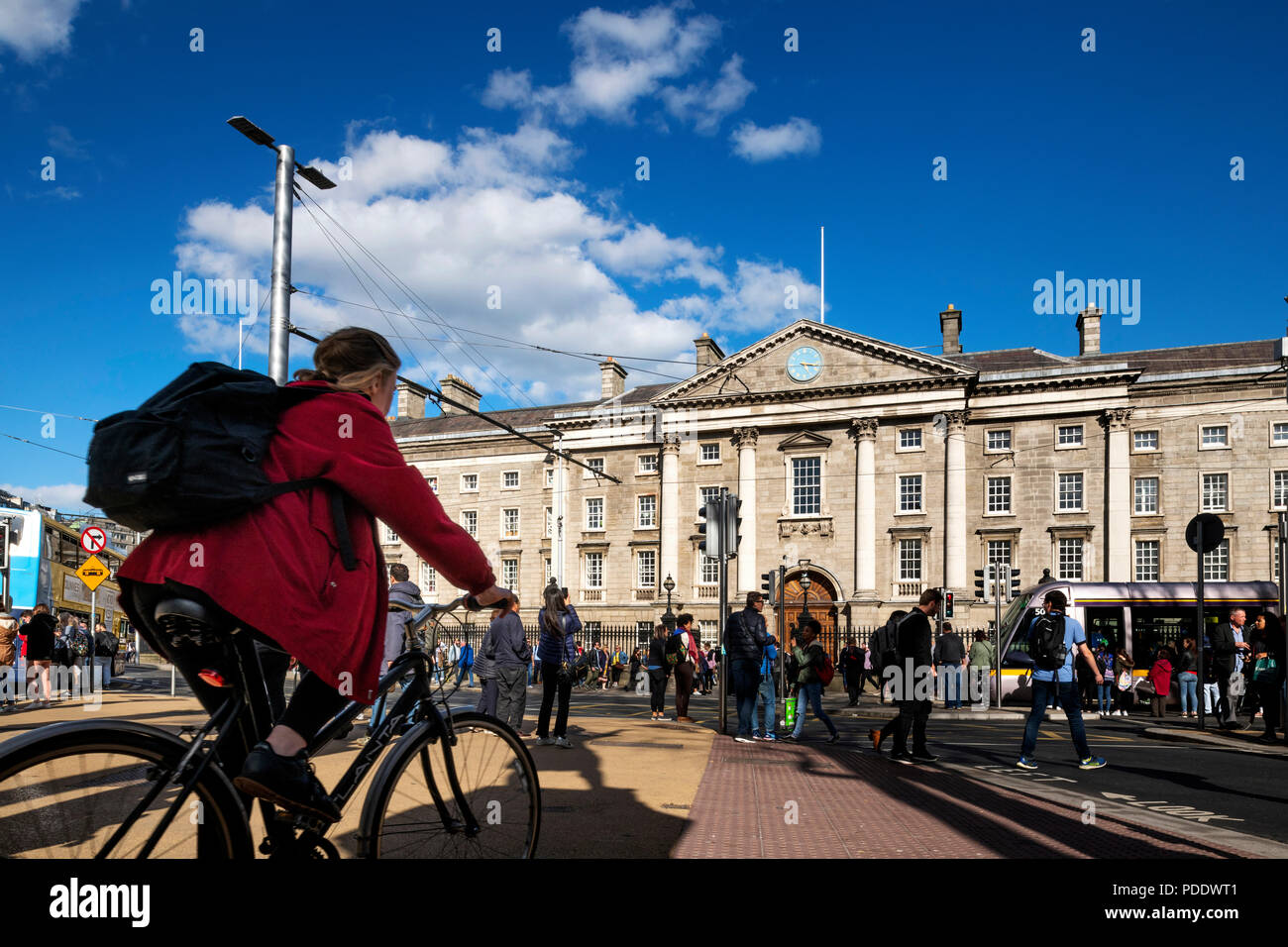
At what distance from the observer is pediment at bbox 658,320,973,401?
1779 inches

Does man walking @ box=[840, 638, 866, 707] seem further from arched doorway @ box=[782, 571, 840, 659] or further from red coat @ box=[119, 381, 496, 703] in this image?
red coat @ box=[119, 381, 496, 703]

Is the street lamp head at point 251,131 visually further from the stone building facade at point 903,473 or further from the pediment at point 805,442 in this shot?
the pediment at point 805,442

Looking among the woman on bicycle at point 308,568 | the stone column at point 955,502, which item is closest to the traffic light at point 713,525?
the woman on bicycle at point 308,568

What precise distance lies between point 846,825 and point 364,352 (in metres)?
4.92

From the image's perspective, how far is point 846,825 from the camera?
6.42 meters

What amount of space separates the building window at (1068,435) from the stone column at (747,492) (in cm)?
1407

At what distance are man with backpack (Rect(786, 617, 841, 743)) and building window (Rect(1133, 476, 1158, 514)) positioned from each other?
34.0 meters

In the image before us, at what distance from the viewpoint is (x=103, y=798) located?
242 centimetres

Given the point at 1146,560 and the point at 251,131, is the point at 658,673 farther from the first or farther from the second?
the point at 1146,560

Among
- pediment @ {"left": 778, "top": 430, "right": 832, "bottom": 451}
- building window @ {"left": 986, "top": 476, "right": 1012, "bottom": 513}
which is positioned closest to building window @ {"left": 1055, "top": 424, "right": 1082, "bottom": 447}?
building window @ {"left": 986, "top": 476, "right": 1012, "bottom": 513}

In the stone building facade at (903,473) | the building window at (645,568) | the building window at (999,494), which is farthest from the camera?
the building window at (645,568)

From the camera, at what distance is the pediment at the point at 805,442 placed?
1858 inches

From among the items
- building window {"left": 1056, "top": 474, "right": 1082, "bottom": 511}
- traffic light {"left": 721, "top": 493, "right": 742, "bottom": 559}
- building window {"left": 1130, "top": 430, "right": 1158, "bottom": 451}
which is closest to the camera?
traffic light {"left": 721, "top": 493, "right": 742, "bottom": 559}
